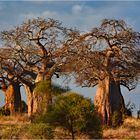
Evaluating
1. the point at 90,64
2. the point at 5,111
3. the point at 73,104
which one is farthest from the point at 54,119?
the point at 5,111

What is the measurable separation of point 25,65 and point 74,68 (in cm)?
362

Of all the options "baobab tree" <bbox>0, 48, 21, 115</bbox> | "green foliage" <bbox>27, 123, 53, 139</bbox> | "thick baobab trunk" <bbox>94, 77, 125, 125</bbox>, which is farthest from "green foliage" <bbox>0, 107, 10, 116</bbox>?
"green foliage" <bbox>27, 123, 53, 139</bbox>

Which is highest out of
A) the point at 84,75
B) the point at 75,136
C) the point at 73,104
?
the point at 84,75

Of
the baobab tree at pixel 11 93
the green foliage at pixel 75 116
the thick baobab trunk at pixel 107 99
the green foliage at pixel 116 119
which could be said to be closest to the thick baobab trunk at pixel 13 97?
the baobab tree at pixel 11 93

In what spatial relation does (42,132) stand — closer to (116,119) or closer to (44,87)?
(44,87)

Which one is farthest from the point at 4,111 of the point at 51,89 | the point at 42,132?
the point at 42,132

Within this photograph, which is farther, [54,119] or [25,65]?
[25,65]

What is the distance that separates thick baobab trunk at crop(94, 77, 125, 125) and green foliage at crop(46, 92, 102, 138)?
898 centimetres

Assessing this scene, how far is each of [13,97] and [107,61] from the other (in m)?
9.66

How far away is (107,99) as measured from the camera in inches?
958

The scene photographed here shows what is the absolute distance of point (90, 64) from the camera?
75.9 ft

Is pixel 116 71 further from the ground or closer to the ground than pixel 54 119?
further from the ground

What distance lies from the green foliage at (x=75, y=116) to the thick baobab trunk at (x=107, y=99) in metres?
8.98

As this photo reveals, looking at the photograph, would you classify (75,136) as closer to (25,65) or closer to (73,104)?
(73,104)
